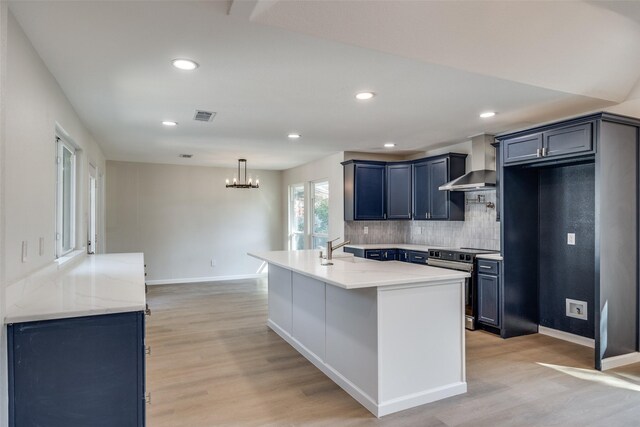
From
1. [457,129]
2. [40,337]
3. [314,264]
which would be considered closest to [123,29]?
[40,337]

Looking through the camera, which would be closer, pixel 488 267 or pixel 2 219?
pixel 2 219

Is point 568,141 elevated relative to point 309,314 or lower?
elevated

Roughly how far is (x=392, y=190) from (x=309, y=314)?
3174 mm

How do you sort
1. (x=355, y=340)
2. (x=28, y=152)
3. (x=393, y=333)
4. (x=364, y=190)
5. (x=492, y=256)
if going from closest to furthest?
(x=28, y=152) < (x=393, y=333) < (x=355, y=340) < (x=492, y=256) < (x=364, y=190)

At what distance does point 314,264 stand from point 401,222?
3.55m

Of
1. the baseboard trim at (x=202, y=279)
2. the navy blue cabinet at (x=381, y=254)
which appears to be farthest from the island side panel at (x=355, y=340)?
the baseboard trim at (x=202, y=279)

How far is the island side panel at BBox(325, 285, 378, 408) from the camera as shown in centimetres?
266

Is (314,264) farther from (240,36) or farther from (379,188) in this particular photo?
(379,188)

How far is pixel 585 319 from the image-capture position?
13.1ft

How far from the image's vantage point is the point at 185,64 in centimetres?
261

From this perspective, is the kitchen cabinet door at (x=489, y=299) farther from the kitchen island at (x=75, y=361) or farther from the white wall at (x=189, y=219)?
the white wall at (x=189, y=219)

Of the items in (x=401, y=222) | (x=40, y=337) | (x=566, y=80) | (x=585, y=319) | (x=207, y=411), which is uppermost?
(x=566, y=80)

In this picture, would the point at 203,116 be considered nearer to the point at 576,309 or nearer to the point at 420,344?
the point at 420,344

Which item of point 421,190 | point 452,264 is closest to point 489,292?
point 452,264
